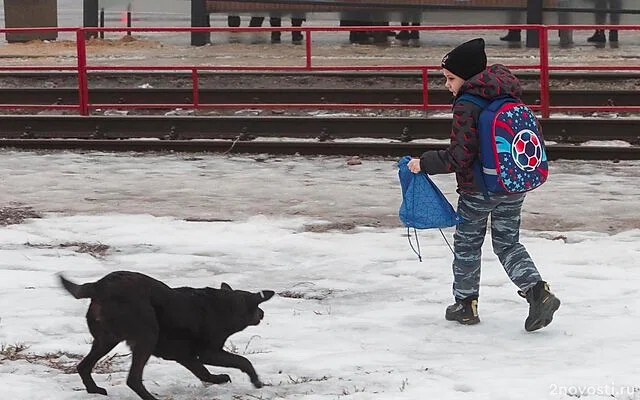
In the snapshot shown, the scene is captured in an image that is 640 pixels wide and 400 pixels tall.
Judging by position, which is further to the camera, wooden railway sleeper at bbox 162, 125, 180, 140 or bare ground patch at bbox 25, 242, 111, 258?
wooden railway sleeper at bbox 162, 125, 180, 140

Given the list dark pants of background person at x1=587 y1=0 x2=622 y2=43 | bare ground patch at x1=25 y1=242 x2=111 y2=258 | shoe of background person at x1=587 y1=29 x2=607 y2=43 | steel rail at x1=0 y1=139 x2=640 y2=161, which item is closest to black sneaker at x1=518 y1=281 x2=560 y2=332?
bare ground patch at x1=25 y1=242 x2=111 y2=258

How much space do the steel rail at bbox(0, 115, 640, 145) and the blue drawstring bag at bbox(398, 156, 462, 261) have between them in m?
6.55

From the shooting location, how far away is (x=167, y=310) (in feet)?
17.9

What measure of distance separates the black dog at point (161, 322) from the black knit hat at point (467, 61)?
1667mm

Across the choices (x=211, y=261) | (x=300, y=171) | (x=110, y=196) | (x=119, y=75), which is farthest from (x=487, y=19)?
(x=211, y=261)

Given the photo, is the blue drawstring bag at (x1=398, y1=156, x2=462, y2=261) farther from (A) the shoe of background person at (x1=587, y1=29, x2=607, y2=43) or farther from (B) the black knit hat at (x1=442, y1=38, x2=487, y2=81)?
(A) the shoe of background person at (x1=587, y1=29, x2=607, y2=43)

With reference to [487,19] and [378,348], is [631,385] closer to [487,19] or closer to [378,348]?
[378,348]

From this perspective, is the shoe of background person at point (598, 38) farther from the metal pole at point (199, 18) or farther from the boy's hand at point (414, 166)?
the boy's hand at point (414, 166)

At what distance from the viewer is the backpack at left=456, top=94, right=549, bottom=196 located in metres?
6.27

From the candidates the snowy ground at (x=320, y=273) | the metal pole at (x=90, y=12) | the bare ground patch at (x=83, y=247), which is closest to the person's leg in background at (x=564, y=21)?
the metal pole at (x=90, y=12)

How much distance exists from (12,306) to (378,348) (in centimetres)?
221

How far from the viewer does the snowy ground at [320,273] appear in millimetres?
5711

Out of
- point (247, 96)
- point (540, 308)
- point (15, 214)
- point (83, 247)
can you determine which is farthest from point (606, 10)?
point (540, 308)

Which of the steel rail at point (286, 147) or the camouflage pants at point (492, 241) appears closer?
the camouflage pants at point (492, 241)
